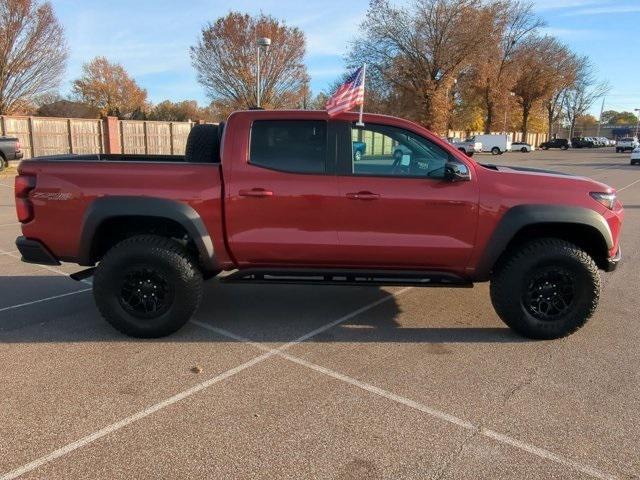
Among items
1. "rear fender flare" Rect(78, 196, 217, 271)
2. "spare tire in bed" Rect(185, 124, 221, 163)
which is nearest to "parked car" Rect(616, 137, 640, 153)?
"spare tire in bed" Rect(185, 124, 221, 163)

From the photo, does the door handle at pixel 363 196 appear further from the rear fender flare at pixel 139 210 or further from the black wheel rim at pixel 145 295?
the black wheel rim at pixel 145 295

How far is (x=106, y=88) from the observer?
7188 centimetres

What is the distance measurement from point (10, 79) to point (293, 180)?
3242cm

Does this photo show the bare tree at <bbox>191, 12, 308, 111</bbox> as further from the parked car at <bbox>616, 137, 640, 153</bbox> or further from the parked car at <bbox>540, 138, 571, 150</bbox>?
the parked car at <bbox>540, 138, 571, 150</bbox>

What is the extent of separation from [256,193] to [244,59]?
4032 cm

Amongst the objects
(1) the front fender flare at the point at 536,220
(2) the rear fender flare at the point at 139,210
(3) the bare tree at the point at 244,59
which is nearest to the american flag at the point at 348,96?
(2) the rear fender flare at the point at 139,210

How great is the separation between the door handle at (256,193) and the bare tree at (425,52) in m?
39.7

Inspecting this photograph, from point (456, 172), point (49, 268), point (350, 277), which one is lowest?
point (49, 268)

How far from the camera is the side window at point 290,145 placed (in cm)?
465

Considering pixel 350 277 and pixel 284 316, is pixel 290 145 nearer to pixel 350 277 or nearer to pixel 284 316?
pixel 350 277

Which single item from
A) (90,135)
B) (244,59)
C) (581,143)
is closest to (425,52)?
(244,59)

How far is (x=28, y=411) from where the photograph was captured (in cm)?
344

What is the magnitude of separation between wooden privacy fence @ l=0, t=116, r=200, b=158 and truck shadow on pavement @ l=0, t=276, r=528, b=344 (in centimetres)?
1692

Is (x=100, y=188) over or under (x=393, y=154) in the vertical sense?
under
